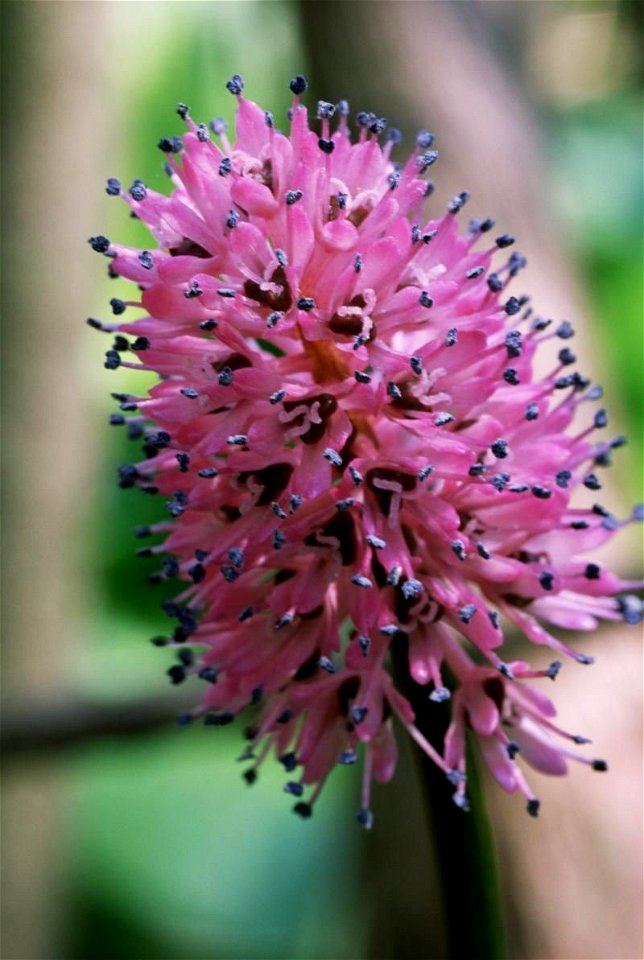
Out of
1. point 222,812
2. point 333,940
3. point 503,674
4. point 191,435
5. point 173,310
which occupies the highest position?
point 173,310

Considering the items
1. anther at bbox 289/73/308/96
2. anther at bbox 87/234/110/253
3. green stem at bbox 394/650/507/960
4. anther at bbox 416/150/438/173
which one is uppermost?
anther at bbox 289/73/308/96

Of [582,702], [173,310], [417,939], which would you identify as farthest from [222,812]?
[173,310]

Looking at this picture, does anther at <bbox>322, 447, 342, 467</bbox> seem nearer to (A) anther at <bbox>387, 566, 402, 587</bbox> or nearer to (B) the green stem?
(A) anther at <bbox>387, 566, 402, 587</bbox>

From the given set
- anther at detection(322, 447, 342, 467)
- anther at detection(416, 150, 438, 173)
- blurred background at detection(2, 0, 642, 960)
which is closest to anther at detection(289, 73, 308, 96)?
anther at detection(416, 150, 438, 173)

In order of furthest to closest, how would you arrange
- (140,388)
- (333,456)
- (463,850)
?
(140,388), (463,850), (333,456)

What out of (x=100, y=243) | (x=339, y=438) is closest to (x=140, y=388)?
(x=100, y=243)

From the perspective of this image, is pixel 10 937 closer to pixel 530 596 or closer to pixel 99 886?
pixel 99 886

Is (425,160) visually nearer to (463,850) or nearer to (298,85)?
(298,85)
